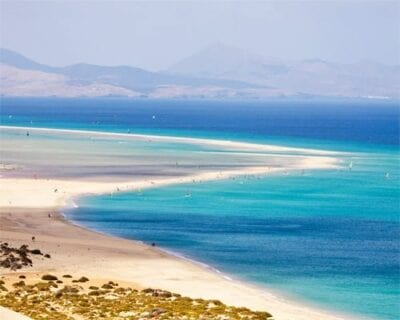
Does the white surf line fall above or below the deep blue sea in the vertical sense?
above

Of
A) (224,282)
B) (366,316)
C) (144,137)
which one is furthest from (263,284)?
(144,137)

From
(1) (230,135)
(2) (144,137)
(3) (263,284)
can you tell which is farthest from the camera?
(1) (230,135)

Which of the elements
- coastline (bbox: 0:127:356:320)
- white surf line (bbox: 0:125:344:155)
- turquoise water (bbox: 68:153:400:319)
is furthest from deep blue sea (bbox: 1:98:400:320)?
white surf line (bbox: 0:125:344:155)

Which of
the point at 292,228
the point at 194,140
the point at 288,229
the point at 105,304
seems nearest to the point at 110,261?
the point at 105,304

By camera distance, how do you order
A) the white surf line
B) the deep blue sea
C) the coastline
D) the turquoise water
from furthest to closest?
the white surf line
the turquoise water
the deep blue sea
the coastline

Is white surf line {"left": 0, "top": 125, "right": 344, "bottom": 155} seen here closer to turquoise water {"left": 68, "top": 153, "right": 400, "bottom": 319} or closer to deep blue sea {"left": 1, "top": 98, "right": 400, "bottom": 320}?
deep blue sea {"left": 1, "top": 98, "right": 400, "bottom": 320}

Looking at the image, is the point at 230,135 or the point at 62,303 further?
the point at 230,135

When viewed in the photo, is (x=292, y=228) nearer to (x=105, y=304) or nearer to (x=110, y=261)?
(x=110, y=261)

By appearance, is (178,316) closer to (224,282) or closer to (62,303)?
(62,303)

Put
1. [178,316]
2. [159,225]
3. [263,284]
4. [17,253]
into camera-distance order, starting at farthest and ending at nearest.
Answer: [159,225] → [17,253] → [263,284] → [178,316]
